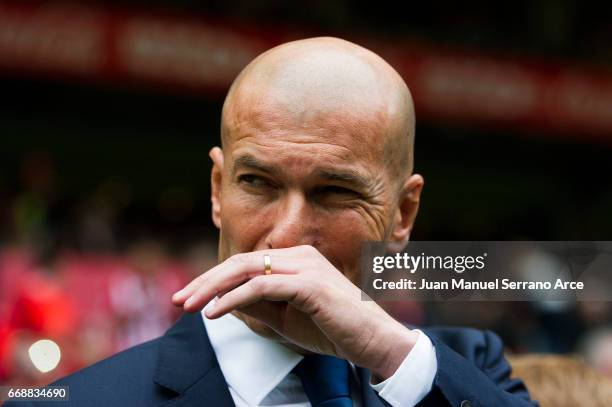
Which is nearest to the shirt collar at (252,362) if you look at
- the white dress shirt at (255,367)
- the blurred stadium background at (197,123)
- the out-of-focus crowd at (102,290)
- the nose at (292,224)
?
the white dress shirt at (255,367)

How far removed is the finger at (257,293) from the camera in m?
1.70

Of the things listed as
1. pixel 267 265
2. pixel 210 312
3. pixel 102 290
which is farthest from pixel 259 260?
pixel 102 290

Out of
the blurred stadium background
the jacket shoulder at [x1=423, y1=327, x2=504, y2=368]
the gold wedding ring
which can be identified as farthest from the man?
the blurred stadium background

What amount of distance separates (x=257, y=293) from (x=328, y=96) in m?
0.50

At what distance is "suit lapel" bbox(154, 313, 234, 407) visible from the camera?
2.02 m

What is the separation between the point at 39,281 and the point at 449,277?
553 centimetres

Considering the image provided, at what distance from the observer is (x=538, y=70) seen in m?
14.8

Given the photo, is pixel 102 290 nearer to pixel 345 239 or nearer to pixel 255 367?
pixel 255 367

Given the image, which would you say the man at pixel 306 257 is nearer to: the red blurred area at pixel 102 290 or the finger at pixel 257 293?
the finger at pixel 257 293

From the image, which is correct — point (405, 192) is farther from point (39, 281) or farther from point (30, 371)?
point (39, 281)

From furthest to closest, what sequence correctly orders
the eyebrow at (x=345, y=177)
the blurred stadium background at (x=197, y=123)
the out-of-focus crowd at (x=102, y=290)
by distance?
the blurred stadium background at (x=197, y=123) → the out-of-focus crowd at (x=102, y=290) → the eyebrow at (x=345, y=177)

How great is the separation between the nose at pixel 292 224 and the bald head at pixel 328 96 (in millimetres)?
161

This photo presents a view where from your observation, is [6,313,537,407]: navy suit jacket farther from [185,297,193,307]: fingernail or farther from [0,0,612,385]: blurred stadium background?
[0,0,612,385]: blurred stadium background

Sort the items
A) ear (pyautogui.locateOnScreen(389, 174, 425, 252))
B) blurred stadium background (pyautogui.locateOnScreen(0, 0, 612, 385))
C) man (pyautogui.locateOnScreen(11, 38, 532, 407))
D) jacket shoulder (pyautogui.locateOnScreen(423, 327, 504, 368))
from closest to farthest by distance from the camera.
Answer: man (pyautogui.locateOnScreen(11, 38, 532, 407)) < ear (pyautogui.locateOnScreen(389, 174, 425, 252)) < jacket shoulder (pyautogui.locateOnScreen(423, 327, 504, 368)) < blurred stadium background (pyautogui.locateOnScreen(0, 0, 612, 385))
